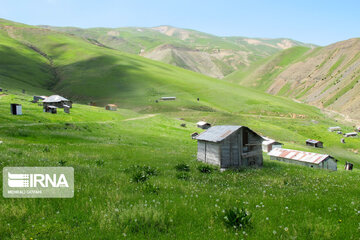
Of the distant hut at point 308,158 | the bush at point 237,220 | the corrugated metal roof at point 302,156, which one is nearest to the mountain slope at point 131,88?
the corrugated metal roof at point 302,156

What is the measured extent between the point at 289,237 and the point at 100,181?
915 centimetres

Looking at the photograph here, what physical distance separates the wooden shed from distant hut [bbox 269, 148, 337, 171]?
28794 millimetres

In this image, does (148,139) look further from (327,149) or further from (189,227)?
(327,149)

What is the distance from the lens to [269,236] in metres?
7.20

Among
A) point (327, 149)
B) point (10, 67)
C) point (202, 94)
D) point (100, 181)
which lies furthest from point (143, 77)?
point (100, 181)

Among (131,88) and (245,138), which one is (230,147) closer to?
(245,138)

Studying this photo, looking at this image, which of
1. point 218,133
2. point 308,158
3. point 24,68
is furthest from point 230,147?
point 24,68

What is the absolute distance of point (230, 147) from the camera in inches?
1089

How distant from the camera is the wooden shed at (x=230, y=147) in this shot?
27.1m

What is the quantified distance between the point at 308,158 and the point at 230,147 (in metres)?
34.8

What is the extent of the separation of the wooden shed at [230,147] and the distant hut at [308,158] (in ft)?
94.5

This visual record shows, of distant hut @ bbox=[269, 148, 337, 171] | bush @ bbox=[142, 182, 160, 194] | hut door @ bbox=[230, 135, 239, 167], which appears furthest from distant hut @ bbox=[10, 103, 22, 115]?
distant hut @ bbox=[269, 148, 337, 171]

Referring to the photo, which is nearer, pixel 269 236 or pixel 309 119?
pixel 269 236

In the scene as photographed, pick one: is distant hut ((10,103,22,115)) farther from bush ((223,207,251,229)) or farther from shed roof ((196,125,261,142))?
bush ((223,207,251,229))
